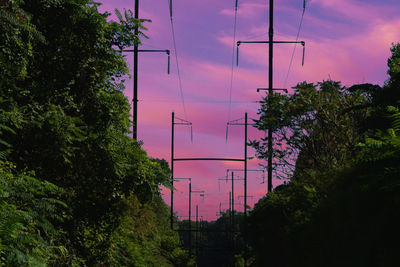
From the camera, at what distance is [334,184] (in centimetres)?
1377

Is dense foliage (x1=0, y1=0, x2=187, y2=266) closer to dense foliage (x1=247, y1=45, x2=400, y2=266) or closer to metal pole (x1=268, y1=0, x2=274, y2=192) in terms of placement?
dense foliage (x1=247, y1=45, x2=400, y2=266)

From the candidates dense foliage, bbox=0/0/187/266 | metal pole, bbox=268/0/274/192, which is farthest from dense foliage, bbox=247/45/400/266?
dense foliage, bbox=0/0/187/266

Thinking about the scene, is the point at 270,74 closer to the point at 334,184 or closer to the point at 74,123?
the point at 74,123

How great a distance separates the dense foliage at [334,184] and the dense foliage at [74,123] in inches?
255

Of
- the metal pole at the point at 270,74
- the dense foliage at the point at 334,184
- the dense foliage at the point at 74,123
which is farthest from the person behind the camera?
the metal pole at the point at 270,74

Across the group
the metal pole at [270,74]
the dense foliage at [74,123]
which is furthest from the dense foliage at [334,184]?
the dense foliage at [74,123]

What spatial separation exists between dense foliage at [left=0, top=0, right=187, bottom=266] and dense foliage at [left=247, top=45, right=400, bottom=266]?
6482 millimetres

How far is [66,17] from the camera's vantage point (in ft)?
62.7

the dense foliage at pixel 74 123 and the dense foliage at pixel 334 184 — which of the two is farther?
the dense foliage at pixel 74 123

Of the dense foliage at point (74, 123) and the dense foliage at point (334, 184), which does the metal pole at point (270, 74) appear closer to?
the dense foliage at point (334, 184)

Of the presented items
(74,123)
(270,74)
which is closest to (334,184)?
(74,123)

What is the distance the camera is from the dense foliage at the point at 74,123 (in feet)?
55.3

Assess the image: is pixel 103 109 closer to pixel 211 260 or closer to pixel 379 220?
pixel 379 220

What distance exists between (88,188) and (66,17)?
6.76 metres
